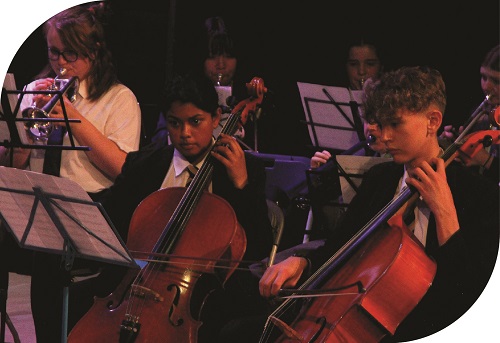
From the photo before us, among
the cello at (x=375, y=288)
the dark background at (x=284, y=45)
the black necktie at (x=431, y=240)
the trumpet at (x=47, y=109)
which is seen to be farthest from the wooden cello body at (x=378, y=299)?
the dark background at (x=284, y=45)

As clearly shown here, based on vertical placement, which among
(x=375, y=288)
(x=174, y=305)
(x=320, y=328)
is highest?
(x=375, y=288)

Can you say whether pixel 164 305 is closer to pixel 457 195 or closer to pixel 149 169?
pixel 149 169

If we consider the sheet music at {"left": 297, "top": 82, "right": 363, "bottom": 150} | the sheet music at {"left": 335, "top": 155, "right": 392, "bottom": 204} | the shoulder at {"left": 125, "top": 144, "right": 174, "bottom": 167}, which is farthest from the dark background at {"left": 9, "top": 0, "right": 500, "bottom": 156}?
the shoulder at {"left": 125, "top": 144, "right": 174, "bottom": 167}

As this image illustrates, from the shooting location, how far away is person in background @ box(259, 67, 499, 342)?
6.93 ft

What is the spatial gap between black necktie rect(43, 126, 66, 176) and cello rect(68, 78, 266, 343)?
24.5 inches

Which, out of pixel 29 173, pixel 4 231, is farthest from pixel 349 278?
pixel 4 231

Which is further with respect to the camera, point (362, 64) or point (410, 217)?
point (362, 64)

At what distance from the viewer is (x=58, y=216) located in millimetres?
2182

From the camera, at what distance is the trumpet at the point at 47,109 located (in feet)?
9.55

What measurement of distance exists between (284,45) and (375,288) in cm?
260

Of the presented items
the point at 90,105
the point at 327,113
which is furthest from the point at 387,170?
the point at 90,105

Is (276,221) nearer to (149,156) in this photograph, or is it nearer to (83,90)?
(149,156)

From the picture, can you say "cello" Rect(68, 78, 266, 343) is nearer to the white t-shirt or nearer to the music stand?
the music stand

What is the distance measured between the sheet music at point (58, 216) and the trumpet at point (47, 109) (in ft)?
2.47
